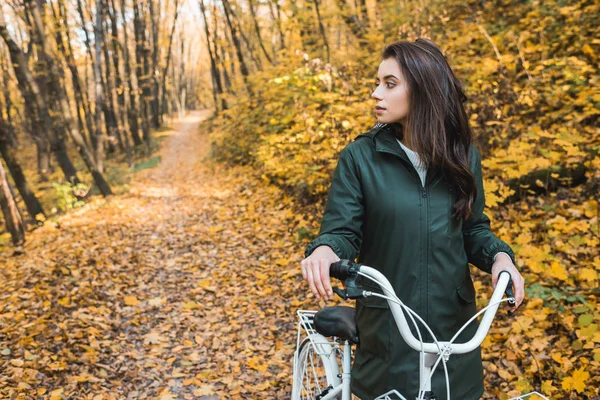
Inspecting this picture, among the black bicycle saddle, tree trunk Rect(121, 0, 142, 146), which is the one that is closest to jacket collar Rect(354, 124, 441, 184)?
the black bicycle saddle

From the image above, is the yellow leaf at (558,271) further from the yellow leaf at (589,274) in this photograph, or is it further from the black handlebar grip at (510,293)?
the black handlebar grip at (510,293)

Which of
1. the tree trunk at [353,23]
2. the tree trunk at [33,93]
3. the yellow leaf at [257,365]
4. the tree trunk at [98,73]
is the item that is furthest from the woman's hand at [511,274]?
the tree trunk at [98,73]

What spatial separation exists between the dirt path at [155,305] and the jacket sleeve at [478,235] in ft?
9.23

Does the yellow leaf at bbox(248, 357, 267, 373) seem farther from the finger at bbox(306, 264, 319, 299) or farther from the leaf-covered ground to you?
the finger at bbox(306, 264, 319, 299)

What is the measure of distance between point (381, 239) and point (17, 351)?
4.11m

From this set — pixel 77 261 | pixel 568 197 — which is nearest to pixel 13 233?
pixel 77 261

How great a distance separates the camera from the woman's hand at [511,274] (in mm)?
Answer: 1619

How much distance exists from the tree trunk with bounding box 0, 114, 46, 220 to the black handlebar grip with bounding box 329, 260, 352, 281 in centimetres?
943

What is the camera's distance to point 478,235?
193 centimetres

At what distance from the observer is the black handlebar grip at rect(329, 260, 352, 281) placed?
4.75ft

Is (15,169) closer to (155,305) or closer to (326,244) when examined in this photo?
(155,305)

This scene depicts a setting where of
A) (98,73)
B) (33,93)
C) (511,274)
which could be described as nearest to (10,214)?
(33,93)

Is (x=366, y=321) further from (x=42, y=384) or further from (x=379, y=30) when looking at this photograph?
(x=379, y=30)

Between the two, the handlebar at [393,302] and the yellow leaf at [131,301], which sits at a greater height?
the handlebar at [393,302]
